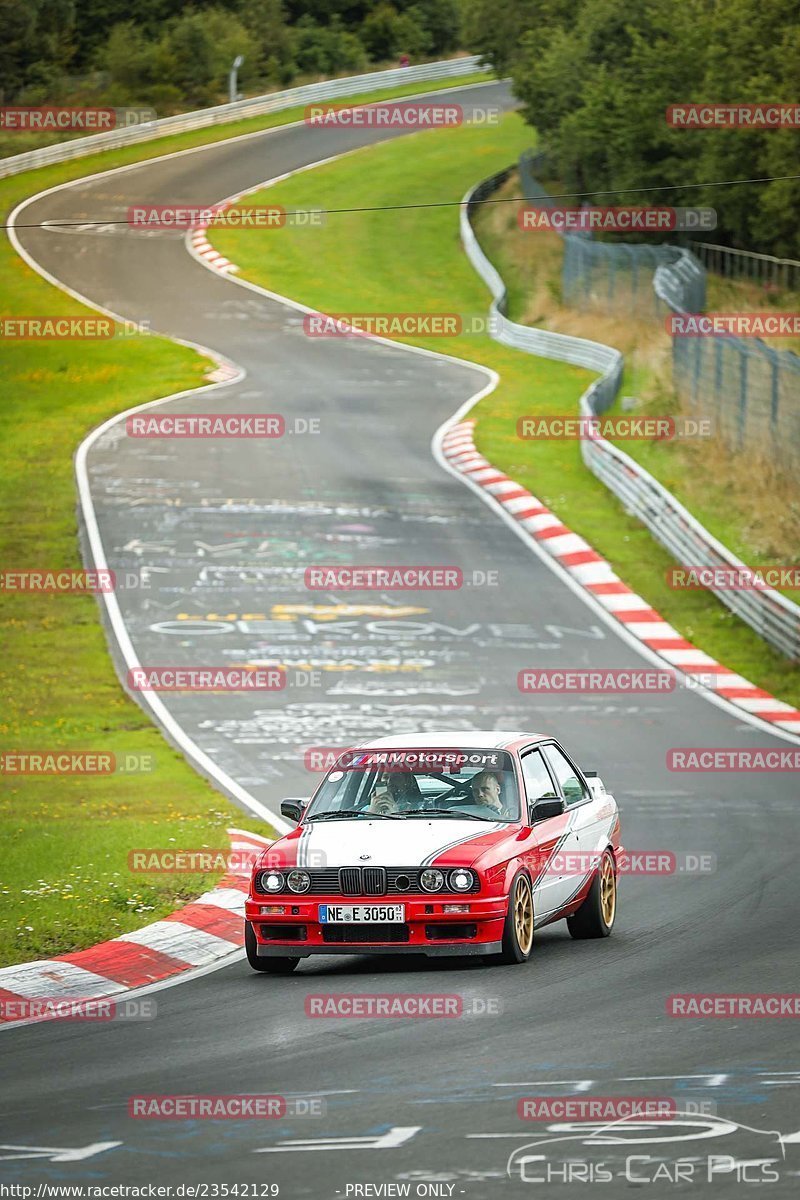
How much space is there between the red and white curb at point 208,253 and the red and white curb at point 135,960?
4542cm

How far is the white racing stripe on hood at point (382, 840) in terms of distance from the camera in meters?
10.8

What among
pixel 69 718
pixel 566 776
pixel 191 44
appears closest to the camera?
pixel 566 776

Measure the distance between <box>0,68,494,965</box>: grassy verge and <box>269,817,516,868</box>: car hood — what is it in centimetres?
177

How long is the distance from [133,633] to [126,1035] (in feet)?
53.4

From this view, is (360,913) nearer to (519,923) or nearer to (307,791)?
(519,923)

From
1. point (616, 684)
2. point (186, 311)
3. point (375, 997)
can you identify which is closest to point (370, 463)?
point (616, 684)

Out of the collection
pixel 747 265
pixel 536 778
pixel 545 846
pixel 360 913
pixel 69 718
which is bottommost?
pixel 69 718

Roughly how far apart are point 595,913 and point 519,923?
115 centimetres

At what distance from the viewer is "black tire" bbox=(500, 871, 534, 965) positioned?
10.7 meters

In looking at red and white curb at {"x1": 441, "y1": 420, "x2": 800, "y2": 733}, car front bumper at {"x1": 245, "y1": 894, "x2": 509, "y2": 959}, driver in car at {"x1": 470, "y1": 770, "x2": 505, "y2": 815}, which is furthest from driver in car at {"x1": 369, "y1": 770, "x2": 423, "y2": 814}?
red and white curb at {"x1": 441, "y1": 420, "x2": 800, "y2": 733}

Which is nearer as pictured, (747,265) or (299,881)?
(299,881)

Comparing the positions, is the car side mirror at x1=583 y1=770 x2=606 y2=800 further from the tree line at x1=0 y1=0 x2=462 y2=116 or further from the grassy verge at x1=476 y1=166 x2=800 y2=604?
the tree line at x1=0 y1=0 x2=462 y2=116

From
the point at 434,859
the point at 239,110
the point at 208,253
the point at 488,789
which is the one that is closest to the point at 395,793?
the point at 488,789

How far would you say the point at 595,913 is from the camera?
11.9 metres
